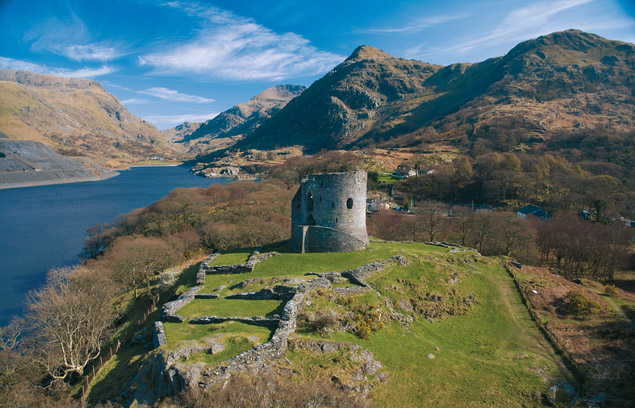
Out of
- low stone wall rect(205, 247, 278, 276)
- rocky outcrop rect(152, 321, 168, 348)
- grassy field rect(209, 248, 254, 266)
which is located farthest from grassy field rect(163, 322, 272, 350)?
grassy field rect(209, 248, 254, 266)

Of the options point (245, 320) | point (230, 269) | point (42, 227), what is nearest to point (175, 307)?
point (245, 320)

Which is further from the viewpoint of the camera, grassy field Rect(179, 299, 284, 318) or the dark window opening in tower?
the dark window opening in tower

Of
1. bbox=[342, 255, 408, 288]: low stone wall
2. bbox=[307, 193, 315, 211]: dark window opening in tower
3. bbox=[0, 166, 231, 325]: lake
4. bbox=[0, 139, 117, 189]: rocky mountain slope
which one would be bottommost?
bbox=[0, 166, 231, 325]: lake

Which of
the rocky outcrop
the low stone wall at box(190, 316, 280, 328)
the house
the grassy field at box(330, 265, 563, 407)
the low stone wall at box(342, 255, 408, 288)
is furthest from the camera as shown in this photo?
the house

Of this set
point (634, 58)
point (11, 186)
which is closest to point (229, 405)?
point (11, 186)

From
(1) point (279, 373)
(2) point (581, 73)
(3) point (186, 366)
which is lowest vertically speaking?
(1) point (279, 373)

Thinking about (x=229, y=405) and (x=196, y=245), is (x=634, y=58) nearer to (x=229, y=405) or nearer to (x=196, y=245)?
(x=196, y=245)

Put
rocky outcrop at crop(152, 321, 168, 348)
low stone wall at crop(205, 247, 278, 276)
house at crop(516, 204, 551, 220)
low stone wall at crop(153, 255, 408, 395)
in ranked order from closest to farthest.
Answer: low stone wall at crop(153, 255, 408, 395), rocky outcrop at crop(152, 321, 168, 348), low stone wall at crop(205, 247, 278, 276), house at crop(516, 204, 551, 220)

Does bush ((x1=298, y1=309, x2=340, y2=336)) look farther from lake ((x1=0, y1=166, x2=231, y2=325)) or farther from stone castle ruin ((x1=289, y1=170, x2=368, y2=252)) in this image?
lake ((x1=0, y1=166, x2=231, y2=325))
